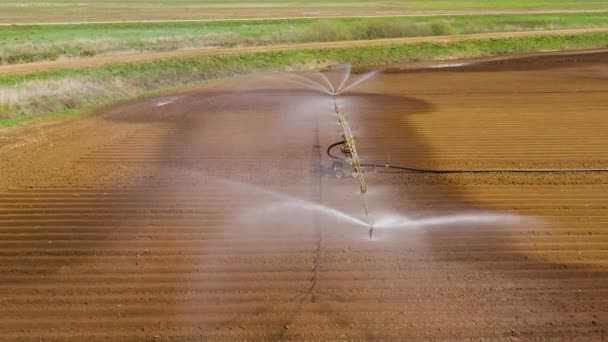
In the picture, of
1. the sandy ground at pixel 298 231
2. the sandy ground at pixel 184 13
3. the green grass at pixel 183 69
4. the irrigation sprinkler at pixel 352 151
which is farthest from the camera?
the sandy ground at pixel 184 13

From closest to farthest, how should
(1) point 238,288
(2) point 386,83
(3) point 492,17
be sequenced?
(1) point 238,288
(2) point 386,83
(3) point 492,17

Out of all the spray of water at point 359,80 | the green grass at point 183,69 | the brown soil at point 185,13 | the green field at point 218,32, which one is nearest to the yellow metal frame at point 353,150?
the spray of water at point 359,80

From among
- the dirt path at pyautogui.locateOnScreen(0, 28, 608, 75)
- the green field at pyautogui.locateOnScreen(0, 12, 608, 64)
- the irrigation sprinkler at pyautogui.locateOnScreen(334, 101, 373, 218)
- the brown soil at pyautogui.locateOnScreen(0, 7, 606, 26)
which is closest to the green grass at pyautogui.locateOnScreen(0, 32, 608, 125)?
the dirt path at pyautogui.locateOnScreen(0, 28, 608, 75)

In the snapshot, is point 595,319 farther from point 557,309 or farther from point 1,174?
point 1,174

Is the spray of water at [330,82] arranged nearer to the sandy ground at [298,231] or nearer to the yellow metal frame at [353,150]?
the yellow metal frame at [353,150]

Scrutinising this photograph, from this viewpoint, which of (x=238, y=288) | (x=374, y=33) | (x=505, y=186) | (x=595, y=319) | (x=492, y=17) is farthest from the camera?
(x=492, y=17)

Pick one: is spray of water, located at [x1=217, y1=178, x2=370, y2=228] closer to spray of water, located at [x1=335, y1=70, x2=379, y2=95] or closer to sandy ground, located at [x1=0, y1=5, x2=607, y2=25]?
spray of water, located at [x1=335, y1=70, x2=379, y2=95]

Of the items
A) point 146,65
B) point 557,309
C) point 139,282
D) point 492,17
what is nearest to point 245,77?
point 146,65

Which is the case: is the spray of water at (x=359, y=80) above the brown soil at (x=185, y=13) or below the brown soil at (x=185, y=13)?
below
